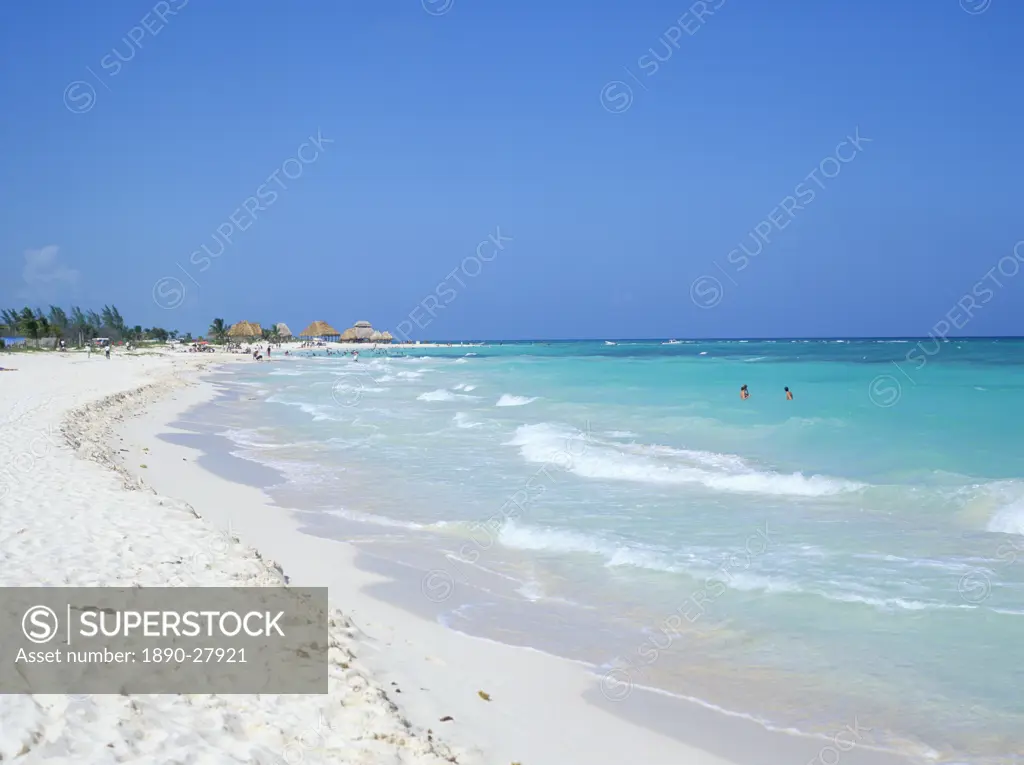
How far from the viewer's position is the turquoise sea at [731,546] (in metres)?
5.67

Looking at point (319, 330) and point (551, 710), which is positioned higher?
point (319, 330)

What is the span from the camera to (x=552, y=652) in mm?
6164

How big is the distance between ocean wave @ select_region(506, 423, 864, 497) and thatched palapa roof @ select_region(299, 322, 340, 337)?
125980mm

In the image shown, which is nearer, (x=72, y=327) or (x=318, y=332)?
(x=72, y=327)

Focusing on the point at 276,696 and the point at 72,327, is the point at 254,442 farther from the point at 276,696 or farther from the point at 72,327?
the point at 72,327

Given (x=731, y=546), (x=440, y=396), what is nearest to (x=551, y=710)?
(x=731, y=546)

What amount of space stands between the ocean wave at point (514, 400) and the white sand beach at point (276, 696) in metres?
19.8

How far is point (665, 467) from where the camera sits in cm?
1479

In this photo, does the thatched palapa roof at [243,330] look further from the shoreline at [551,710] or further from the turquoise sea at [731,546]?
the shoreline at [551,710]

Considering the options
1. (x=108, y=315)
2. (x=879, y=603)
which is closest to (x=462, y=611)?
(x=879, y=603)

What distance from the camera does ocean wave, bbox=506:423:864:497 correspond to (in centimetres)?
1329

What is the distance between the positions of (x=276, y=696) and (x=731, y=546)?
21.6ft

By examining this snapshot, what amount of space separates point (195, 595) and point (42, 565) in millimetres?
1423

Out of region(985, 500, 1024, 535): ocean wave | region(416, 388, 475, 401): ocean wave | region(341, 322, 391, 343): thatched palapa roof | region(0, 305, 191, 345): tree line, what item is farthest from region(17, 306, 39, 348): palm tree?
region(985, 500, 1024, 535): ocean wave
